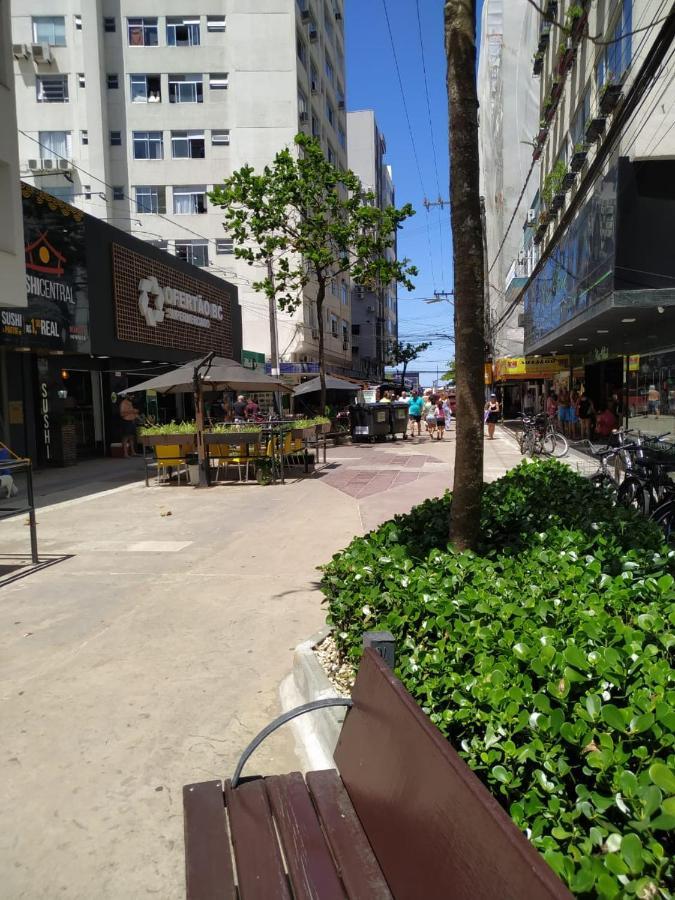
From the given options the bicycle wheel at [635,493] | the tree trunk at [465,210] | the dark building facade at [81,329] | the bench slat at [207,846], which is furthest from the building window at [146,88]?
the bench slat at [207,846]

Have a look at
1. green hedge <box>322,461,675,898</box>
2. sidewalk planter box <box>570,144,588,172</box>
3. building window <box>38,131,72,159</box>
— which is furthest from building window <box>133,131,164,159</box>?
green hedge <box>322,461,675,898</box>

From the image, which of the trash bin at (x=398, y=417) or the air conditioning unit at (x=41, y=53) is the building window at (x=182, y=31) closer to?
the air conditioning unit at (x=41, y=53)

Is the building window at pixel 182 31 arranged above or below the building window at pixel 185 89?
above

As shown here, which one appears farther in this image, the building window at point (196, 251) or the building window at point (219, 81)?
the building window at point (196, 251)

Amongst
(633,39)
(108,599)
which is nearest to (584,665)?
(108,599)

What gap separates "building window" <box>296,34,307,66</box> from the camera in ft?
126

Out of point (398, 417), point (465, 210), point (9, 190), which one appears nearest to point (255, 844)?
point (465, 210)

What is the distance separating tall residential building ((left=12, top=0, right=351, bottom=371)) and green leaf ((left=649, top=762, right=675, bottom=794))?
1444 inches

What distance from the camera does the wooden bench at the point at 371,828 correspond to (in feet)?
4.38

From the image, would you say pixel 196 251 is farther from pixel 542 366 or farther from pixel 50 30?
pixel 542 366

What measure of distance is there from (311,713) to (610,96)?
1467 cm

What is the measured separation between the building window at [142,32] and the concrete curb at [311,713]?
137 ft

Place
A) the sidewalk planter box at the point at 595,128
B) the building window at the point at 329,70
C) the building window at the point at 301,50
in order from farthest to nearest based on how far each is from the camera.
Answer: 1. the building window at the point at 329,70
2. the building window at the point at 301,50
3. the sidewalk planter box at the point at 595,128

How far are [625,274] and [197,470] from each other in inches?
344
